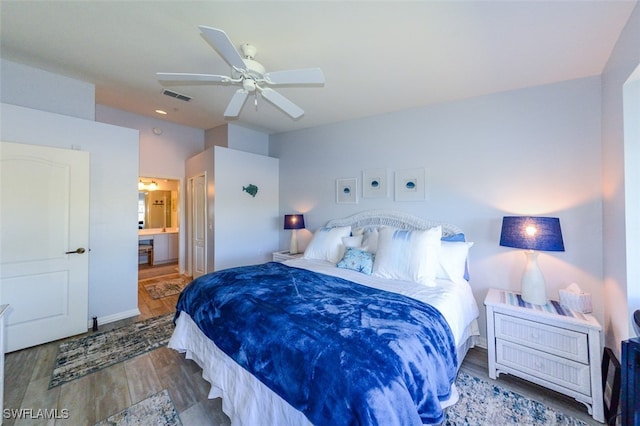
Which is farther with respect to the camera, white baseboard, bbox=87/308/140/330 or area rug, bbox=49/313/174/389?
white baseboard, bbox=87/308/140/330

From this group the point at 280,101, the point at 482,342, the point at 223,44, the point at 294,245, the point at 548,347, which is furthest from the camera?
the point at 294,245

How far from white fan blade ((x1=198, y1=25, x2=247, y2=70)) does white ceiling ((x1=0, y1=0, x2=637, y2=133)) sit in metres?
0.35

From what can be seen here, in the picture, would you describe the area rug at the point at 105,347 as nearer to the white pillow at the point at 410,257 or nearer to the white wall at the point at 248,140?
the white pillow at the point at 410,257

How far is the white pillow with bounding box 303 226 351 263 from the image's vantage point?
3139 mm

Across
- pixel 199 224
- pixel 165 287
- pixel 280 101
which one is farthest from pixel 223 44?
pixel 165 287

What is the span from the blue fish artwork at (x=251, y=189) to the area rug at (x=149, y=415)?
3.04 metres

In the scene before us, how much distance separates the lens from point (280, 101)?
2219 millimetres

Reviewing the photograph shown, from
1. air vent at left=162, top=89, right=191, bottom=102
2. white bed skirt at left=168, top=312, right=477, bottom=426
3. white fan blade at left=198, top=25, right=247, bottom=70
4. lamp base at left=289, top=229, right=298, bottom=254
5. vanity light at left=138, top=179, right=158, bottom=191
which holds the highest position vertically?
air vent at left=162, top=89, right=191, bottom=102

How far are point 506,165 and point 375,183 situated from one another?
1490mm

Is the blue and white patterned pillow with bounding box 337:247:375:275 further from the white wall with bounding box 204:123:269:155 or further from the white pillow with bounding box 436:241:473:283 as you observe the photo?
the white wall with bounding box 204:123:269:155

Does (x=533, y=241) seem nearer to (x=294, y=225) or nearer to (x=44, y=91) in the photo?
(x=294, y=225)

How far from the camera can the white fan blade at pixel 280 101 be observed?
209 centimetres

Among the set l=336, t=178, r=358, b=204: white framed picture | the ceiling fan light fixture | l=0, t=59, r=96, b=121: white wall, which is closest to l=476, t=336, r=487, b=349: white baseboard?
l=336, t=178, r=358, b=204: white framed picture

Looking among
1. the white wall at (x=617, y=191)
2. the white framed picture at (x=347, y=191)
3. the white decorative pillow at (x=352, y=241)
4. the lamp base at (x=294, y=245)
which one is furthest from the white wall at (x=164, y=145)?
the white wall at (x=617, y=191)
